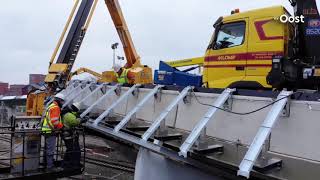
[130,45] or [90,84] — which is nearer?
[90,84]

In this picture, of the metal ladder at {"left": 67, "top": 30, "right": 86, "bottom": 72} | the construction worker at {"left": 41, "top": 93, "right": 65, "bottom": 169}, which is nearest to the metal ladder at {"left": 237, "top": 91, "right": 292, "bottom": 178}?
the construction worker at {"left": 41, "top": 93, "right": 65, "bottom": 169}

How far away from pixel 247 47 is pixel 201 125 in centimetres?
352

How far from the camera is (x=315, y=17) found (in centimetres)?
783

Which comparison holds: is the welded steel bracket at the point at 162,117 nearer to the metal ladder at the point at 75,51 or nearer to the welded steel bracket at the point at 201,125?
the welded steel bracket at the point at 201,125

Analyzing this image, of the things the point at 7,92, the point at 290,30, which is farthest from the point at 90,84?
the point at 7,92

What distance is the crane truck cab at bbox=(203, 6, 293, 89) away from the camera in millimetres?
7691

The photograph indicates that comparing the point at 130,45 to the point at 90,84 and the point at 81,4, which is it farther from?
the point at 90,84

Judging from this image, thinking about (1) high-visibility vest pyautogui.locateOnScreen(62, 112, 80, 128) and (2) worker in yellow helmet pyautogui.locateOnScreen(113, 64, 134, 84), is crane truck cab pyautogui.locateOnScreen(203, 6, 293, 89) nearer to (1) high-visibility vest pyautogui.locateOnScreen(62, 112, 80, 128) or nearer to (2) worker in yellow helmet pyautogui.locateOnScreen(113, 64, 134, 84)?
(1) high-visibility vest pyautogui.locateOnScreen(62, 112, 80, 128)

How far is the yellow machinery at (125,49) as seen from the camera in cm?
1268

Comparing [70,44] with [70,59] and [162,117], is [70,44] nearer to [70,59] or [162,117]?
[70,59]

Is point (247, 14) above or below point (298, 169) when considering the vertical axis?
above

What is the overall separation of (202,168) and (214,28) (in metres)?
4.50

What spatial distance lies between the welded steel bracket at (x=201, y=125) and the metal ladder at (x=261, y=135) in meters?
0.82

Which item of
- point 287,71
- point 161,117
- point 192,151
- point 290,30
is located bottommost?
point 192,151
